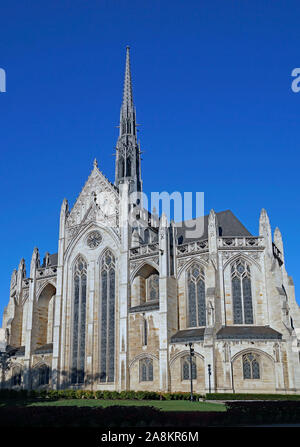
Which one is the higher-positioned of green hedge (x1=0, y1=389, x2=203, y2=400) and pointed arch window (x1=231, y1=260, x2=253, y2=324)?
pointed arch window (x1=231, y1=260, x2=253, y2=324)

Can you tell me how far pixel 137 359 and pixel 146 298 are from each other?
6708mm

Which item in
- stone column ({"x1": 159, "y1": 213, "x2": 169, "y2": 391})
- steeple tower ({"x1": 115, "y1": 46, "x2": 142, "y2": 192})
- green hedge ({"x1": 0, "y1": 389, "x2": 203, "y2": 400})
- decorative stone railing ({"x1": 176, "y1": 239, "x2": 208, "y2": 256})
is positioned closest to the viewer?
green hedge ({"x1": 0, "y1": 389, "x2": 203, "y2": 400})

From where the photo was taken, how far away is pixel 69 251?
52.6 m

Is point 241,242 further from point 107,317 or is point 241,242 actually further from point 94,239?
point 94,239

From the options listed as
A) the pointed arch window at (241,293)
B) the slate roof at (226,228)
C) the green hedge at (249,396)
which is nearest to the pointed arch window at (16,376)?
the slate roof at (226,228)

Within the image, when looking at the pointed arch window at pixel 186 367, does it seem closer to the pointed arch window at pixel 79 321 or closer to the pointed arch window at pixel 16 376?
the pointed arch window at pixel 79 321

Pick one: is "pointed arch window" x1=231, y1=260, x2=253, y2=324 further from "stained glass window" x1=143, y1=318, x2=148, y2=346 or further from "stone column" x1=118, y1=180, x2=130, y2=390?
"stone column" x1=118, y1=180, x2=130, y2=390

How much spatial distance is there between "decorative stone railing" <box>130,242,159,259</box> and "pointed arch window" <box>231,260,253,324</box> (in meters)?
7.83

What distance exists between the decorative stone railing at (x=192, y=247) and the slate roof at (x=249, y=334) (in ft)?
26.3

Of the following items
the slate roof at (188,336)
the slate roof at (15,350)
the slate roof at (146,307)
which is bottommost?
the slate roof at (15,350)

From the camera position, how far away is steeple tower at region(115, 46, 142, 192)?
2303 inches

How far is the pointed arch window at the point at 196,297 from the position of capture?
141 feet

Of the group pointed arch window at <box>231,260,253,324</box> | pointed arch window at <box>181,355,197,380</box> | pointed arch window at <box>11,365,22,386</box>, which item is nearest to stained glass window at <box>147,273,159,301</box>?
pointed arch window at <box>181,355,197,380</box>
